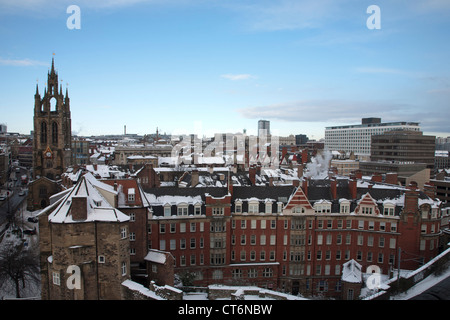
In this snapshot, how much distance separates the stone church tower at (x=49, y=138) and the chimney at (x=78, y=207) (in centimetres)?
7332

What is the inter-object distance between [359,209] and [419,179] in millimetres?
76001

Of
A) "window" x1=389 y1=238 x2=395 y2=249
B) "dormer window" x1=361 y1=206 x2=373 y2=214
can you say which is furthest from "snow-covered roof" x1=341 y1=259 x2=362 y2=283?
"dormer window" x1=361 y1=206 x2=373 y2=214

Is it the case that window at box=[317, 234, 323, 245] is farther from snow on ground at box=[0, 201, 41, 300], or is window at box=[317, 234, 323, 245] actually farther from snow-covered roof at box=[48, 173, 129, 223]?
snow on ground at box=[0, 201, 41, 300]

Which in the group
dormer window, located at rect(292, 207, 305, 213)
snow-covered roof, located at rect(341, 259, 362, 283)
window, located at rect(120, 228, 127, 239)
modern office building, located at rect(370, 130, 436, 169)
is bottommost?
snow-covered roof, located at rect(341, 259, 362, 283)

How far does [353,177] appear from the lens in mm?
53781

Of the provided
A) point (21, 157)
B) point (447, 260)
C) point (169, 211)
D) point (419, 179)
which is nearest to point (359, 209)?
point (447, 260)

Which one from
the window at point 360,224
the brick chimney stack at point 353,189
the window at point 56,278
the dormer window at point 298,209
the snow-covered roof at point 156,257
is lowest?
the snow-covered roof at point 156,257

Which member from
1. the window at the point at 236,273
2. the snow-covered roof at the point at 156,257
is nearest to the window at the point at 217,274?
the window at the point at 236,273

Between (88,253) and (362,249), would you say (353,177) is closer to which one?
(362,249)

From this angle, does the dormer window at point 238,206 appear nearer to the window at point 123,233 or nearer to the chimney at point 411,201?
the window at point 123,233

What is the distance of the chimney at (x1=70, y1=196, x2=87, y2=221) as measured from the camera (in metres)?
31.9

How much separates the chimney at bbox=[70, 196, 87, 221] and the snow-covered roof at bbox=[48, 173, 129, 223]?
0.87 ft

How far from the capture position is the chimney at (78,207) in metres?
31.9

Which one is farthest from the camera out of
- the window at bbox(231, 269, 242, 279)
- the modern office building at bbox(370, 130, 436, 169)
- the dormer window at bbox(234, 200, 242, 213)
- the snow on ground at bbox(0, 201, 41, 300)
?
the modern office building at bbox(370, 130, 436, 169)
